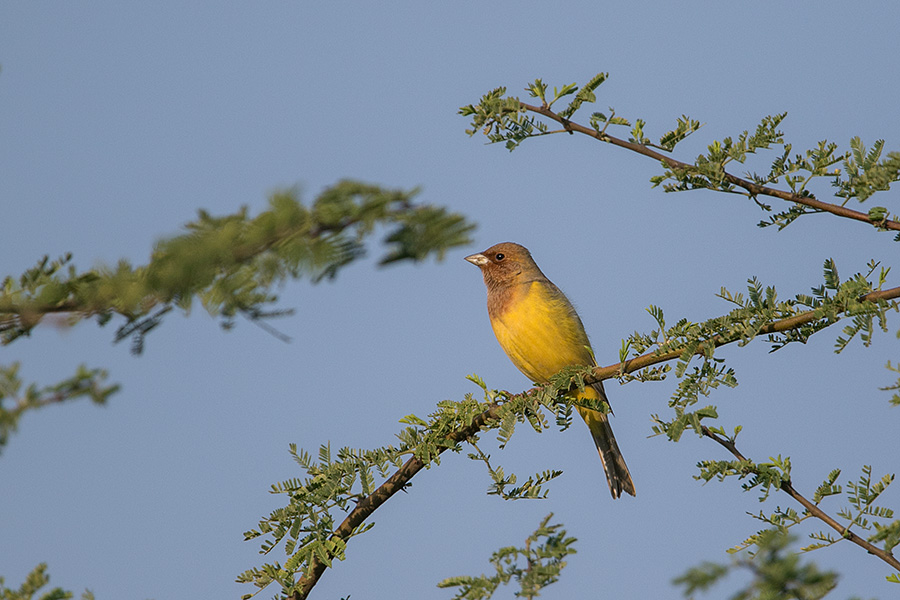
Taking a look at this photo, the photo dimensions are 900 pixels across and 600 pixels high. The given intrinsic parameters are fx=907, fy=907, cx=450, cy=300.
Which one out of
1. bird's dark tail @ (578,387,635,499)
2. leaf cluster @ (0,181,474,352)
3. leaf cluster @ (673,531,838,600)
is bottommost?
leaf cluster @ (673,531,838,600)

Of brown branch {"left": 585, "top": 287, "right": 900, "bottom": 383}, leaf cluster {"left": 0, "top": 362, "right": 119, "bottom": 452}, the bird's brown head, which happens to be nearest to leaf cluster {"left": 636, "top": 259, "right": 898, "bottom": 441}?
brown branch {"left": 585, "top": 287, "right": 900, "bottom": 383}

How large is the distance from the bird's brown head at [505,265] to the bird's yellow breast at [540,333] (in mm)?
630

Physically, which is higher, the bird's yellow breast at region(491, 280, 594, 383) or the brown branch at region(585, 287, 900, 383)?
the bird's yellow breast at region(491, 280, 594, 383)

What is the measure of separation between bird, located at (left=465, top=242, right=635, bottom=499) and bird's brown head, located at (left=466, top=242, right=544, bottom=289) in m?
0.31

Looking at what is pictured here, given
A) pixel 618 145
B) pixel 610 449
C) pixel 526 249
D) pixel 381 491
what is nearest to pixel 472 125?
pixel 618 145

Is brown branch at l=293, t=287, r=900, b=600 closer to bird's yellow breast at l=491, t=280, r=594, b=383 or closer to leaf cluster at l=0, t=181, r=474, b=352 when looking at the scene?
leaf cluster at l=0, t=181, r=474, b=352

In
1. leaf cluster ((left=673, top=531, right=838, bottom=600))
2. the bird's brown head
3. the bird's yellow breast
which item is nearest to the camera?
leaf cluster ((left=673, top=531, right=838, bottom=600))

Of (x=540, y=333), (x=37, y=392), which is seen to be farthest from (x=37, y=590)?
(x=540, y=333)

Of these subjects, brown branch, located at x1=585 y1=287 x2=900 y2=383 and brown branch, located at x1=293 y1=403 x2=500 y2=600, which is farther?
brown branch, located at x1=293 y1=403 x2=500 y2=600

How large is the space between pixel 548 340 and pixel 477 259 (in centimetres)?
169

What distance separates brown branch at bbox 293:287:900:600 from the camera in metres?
3.59

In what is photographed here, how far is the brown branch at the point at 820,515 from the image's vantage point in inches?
121

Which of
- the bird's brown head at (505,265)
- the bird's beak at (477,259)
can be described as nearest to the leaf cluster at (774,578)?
the bird's brown head at (505,265)

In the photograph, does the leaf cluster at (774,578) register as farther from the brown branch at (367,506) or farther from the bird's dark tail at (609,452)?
the bird's dark tail at (609,452)
